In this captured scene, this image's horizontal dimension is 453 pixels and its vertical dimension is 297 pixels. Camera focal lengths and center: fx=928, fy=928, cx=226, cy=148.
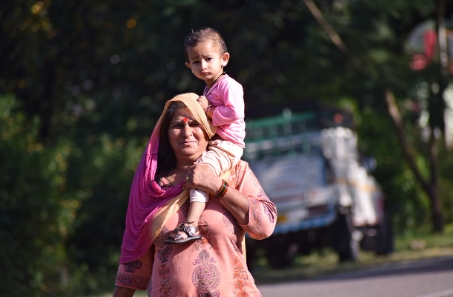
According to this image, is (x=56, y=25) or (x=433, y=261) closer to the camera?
(x=433, y=261)

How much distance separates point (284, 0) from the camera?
19047mm

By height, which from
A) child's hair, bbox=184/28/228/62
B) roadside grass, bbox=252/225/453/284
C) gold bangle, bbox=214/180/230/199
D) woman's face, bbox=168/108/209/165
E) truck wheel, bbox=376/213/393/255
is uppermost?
child's hair, bbox=184/28/228/62

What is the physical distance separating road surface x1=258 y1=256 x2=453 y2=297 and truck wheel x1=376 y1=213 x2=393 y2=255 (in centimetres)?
269

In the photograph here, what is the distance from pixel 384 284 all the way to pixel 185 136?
795 centimetres

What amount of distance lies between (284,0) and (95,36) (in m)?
4.38

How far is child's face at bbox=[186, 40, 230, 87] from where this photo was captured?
13.7ft

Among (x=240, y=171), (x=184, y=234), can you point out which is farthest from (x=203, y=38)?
(x=184, y=234)

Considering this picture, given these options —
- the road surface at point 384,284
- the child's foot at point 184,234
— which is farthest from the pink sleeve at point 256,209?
the road surface at point 384,284

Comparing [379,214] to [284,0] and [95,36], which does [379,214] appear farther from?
[95,36]

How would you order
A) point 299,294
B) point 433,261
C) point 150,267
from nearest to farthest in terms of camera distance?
point 150,267, point 299,294, point 433,261

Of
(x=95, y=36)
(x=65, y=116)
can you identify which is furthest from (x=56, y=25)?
(x=65, y=116)

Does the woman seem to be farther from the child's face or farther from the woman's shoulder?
the child's face

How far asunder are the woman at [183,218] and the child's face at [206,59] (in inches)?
8.2

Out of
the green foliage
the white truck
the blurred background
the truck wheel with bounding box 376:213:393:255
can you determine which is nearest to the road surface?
the white truck
